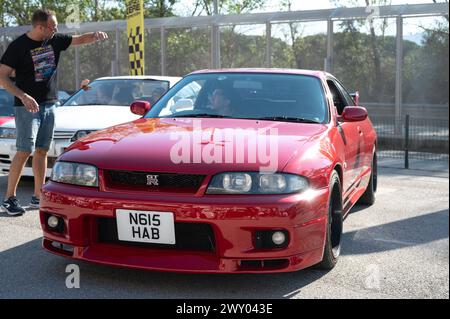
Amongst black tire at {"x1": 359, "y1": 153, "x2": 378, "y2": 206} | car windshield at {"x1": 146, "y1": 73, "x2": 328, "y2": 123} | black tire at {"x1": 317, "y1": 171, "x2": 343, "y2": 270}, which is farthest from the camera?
black tire at {"x1": 359, "y1": 153, "x2": 378, "y2": 206}

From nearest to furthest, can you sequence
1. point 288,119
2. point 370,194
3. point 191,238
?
point 191,238 → point 288,119 → point 370,194

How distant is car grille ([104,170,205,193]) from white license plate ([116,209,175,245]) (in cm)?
15

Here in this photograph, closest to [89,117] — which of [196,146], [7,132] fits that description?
[7,132]

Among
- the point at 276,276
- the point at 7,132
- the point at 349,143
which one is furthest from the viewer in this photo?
the point at 7,132

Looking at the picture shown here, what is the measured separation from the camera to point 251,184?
338cm

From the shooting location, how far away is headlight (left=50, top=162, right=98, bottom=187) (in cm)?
355

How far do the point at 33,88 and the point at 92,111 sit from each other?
1468mm

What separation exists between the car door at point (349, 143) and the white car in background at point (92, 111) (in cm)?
239

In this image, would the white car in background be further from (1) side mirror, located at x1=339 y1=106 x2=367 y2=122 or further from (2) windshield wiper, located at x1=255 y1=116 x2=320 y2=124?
(1) side mirror, located at x1=339 y1=106 x2=367 y2=122

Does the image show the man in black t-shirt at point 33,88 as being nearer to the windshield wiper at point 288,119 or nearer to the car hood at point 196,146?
the car hood at point 196,146

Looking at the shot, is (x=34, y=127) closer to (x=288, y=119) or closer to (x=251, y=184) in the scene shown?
(x=288, y=119)

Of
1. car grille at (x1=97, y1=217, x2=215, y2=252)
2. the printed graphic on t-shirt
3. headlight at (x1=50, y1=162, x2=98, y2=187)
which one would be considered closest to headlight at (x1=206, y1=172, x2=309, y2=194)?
car grille at (x1=97, y1=217, x2=215, y2=252)
